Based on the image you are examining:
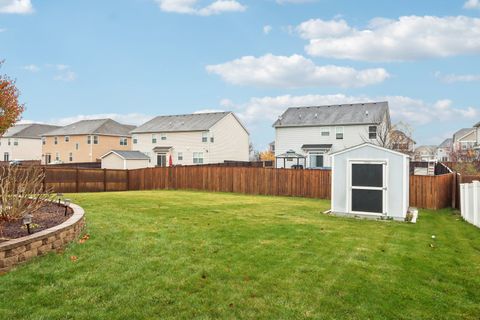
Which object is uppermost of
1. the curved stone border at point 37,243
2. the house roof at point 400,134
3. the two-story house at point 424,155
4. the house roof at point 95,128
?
the house roof at point 95,128

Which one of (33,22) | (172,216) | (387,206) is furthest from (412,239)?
(33,22)

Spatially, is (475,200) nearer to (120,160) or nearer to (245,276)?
(245,276)

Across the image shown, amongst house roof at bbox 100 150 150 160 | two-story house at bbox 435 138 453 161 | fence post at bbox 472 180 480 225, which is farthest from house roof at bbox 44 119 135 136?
two-story house at bbox 435 138 453 161

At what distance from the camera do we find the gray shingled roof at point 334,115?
3412cm

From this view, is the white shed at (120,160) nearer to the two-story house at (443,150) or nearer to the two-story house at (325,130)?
the two-story house at (325,130)

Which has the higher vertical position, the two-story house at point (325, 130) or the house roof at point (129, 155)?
the two-story house at point (325, 130)

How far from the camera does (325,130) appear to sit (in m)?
35.3

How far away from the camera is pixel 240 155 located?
4491cm

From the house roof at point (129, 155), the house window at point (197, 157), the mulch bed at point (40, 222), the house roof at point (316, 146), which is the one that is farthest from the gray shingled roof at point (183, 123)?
the mulch bed at point (40, 222)

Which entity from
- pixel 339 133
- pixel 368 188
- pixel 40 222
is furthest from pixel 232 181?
pixel 339 133

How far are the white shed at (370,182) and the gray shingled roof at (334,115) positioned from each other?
22.9 metres

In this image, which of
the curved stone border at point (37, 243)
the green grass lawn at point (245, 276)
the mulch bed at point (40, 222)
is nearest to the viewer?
the green grass lawn at point (245, 276)

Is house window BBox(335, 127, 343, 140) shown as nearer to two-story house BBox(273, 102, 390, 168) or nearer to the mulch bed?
two-story house BBox(273, 102, 390, 168)

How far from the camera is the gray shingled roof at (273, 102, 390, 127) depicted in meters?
34.1
